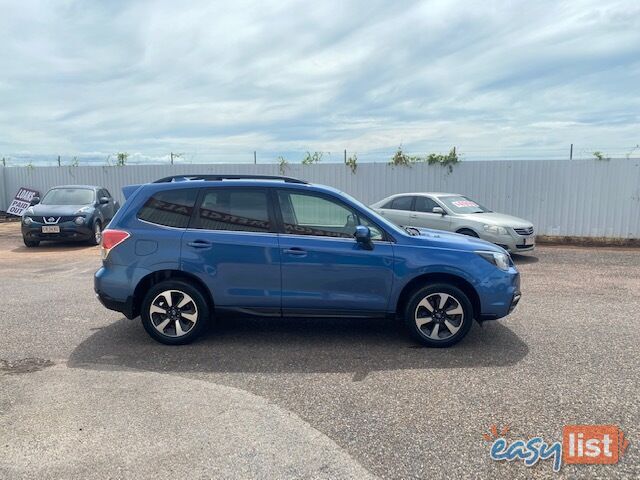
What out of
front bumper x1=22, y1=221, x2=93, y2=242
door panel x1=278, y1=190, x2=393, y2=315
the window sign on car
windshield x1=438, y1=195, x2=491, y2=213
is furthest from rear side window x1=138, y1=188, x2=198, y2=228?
front bumper x1=22, y1=221, x2=93, y2=242

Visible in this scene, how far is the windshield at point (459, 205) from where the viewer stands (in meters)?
10.7

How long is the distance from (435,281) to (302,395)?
74.7 inches

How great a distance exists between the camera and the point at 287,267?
478 cm

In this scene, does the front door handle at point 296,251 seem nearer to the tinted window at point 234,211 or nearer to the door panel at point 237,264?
the door panel at point 237,264

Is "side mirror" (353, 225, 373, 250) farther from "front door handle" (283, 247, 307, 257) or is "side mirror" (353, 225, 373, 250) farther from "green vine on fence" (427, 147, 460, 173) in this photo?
"green vine on fence" (427, 147, 460, 173)

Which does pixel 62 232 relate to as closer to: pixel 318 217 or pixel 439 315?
pixel 318 217

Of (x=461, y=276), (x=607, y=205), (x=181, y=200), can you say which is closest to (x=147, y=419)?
(x=181, y=200)

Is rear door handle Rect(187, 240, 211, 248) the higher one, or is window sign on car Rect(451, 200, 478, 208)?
window sign on car Rect(451, 200, 478, 208)

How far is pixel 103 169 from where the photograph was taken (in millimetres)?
17844

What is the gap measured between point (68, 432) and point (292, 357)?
1998 mm

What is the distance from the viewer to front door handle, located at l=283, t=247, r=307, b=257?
476 centimetres

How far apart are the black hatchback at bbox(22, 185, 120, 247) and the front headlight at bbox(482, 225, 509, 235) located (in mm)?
9618

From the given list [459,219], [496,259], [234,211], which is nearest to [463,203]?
[459,219]

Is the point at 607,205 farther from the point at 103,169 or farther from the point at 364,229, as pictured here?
the point at 103,169
